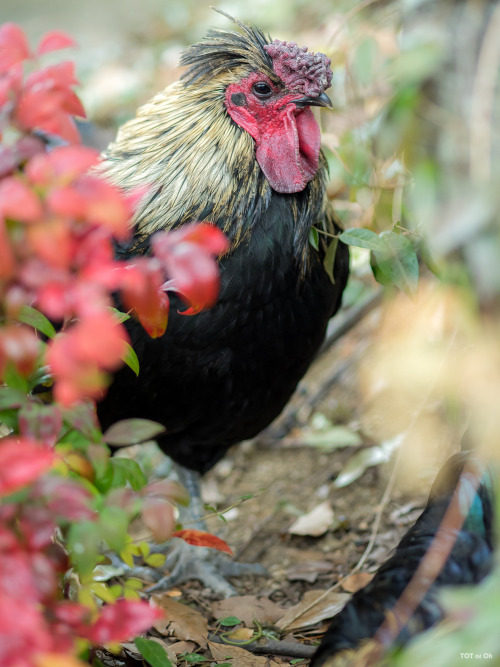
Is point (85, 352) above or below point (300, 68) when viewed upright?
below

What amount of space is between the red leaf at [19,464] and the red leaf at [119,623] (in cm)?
34

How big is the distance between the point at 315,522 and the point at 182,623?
40.1 inches

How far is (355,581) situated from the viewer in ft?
10.4

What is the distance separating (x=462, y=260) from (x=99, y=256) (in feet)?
5.84

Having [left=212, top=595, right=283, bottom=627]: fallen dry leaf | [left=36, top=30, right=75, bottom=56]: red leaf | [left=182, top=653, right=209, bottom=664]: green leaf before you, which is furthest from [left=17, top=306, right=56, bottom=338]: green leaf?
[left=212, top=595, right=283, bottom=627]: fallen dry leaf

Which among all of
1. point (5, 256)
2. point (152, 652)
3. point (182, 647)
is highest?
point (5, 256)

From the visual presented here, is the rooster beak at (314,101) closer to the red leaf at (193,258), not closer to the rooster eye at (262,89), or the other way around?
the rooster eye at (262,89)

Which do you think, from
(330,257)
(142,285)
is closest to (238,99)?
(330,257)

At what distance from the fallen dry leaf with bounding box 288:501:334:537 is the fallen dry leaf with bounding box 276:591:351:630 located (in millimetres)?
527

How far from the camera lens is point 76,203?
48.7 inches

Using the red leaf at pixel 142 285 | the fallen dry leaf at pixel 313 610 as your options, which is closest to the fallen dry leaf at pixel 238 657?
the fallen dry leaf at pixel 313 610

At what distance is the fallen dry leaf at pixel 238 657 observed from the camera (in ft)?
8.57

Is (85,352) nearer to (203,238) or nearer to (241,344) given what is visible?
(203,238)

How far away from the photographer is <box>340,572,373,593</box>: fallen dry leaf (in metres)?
3.14
